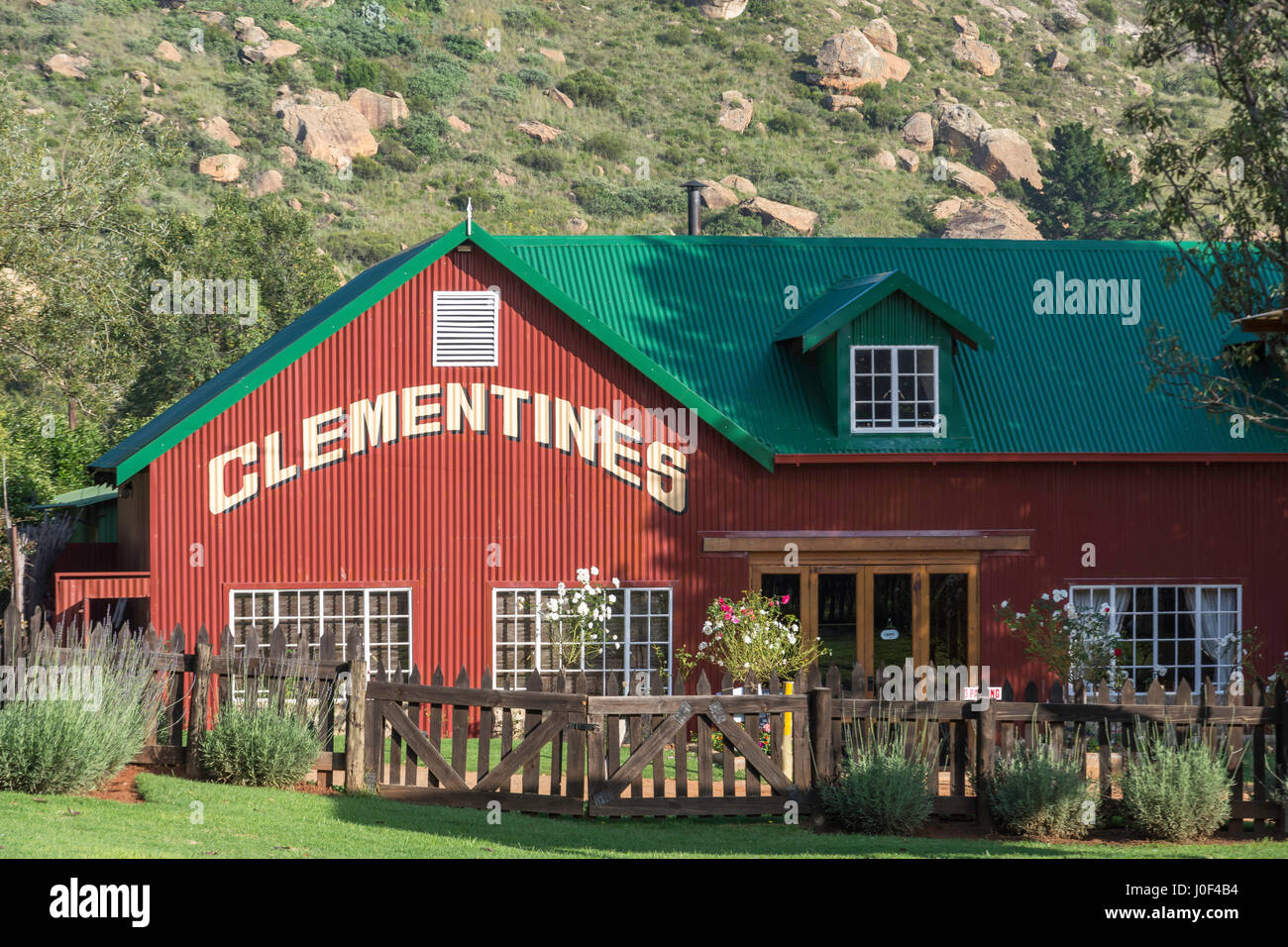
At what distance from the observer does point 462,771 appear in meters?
13.0

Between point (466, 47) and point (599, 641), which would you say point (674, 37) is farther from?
point (599, 641)

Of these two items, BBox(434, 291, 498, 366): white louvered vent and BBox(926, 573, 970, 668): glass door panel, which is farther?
BBox(926, 573, 970, 668): glass door panel

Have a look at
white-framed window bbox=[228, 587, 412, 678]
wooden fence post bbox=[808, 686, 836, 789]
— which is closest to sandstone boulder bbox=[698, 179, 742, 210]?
white-framed window bbox=[228, 587, 412, 678]

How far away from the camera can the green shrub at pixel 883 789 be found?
12062 mm

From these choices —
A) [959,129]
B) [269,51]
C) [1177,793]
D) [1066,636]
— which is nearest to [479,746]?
[1177,793]

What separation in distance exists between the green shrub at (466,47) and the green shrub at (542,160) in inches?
555

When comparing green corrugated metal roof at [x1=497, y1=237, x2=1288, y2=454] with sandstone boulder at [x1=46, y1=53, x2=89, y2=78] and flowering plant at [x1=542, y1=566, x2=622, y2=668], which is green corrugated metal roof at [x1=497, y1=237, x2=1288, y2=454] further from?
sandstone boulder at [x1=46, y1=53, x2=89, y2=78]

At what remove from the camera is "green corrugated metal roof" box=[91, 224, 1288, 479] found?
18.4m

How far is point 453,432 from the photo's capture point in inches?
725

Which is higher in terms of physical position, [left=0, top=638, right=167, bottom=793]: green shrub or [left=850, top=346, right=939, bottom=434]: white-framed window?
[left=850, top=346, right=939, bottom=434]: white-framed window

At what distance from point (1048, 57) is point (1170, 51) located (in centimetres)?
9190

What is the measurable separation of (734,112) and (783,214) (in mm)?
13421

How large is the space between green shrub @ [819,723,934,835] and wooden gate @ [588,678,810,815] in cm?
37

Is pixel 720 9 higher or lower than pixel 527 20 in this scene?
higher
